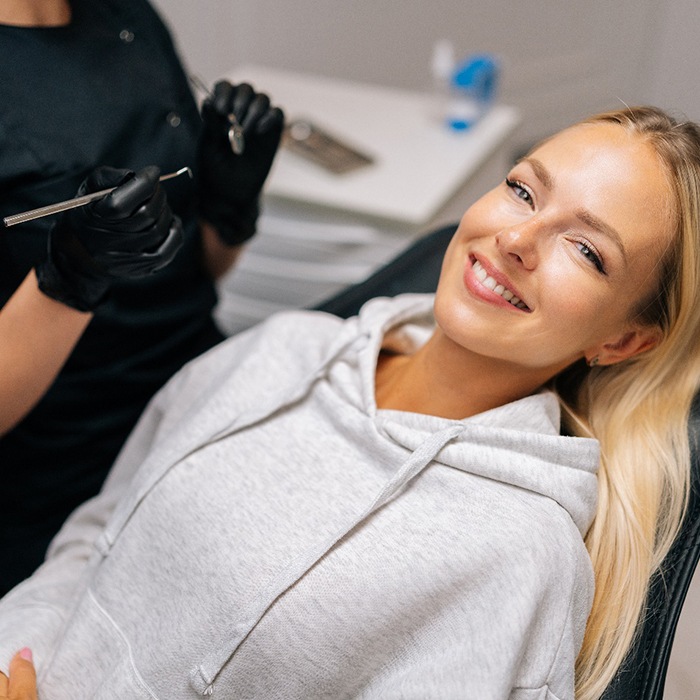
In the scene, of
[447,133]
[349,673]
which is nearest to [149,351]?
[349,673]

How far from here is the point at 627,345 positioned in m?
0.95

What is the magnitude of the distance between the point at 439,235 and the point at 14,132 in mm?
653

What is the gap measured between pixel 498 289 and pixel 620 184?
155 millimetres

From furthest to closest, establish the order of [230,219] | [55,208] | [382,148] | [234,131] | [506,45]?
[506,45]
[382,148]
[230,219]
[234,131]
[55,208]

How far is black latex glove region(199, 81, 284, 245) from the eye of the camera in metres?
1.19

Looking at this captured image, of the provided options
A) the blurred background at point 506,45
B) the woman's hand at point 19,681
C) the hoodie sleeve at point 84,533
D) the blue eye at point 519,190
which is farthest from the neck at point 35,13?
the blurred background at point 506,45

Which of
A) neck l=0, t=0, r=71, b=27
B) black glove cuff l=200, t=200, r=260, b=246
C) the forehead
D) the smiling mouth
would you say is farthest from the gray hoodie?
neck l=0, t=0, r=71, b=27

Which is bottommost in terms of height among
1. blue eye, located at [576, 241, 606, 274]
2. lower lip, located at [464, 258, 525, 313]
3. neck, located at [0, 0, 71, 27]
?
lower lip, located at [464, 258, 525, 313]

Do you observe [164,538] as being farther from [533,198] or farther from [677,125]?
[677,125]

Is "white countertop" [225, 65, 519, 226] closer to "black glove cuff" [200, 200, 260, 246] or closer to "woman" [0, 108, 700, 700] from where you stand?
"black glove cuff" [200, 200, 260, 246]

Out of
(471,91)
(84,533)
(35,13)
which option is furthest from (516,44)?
(84,533)

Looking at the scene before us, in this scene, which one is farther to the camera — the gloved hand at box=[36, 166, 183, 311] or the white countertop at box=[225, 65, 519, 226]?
the white countertop at box=[225, 65, 519, 226]

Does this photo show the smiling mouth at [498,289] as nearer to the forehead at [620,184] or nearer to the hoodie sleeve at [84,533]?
the forehead at [620,184]

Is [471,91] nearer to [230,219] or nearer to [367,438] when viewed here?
[230,219]
